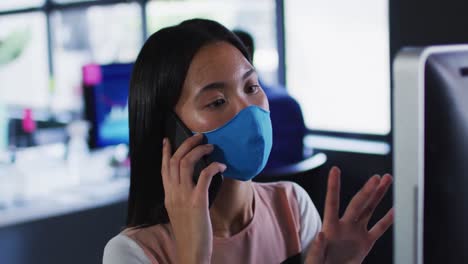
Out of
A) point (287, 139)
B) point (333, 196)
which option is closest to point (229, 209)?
point (333, 196)

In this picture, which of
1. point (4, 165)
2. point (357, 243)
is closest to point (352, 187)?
point (4, 165)

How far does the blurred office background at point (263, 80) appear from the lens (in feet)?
8.89

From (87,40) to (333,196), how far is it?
497 cm

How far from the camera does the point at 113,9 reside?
17.2ft

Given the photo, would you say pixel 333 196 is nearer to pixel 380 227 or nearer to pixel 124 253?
pixel 380 227

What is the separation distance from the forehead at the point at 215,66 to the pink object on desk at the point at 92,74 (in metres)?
2.13

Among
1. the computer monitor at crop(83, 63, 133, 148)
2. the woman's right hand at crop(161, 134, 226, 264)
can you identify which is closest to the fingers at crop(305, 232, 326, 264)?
the woman's right hand at crop(161, 134, 226, 264)

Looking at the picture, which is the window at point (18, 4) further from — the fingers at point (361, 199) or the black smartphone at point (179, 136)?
the fingers at point (361, 199)

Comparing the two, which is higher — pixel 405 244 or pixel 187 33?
pixel 187 33

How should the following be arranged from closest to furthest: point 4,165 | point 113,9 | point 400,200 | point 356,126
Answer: point 400,200 → point 4,165 → point 356,126 → point 113,9

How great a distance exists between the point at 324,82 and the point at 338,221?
2989 millimetres

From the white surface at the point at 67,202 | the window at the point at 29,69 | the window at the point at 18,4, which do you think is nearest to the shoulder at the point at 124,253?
the white surface at the point at 67,202

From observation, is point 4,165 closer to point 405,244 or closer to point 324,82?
point 324,82

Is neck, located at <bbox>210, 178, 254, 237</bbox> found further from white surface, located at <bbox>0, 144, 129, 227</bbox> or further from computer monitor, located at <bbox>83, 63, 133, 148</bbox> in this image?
computer monitor, located at <bbox>83, 63, 133, 148</bbox>
